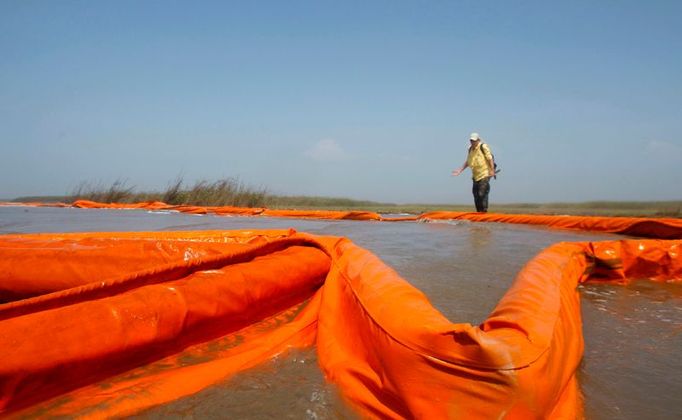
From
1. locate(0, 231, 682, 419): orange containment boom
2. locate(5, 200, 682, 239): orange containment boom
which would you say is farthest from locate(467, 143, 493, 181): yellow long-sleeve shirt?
locate(0, 231, 682, 419): orange containment boom

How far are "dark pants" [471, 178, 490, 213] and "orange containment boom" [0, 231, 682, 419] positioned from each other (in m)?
6.04

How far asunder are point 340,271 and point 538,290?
71 centimetres

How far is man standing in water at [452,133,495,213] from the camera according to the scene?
7.78m

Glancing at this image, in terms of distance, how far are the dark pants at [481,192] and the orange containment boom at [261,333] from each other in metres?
6.04

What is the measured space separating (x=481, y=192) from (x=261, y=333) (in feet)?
22.8

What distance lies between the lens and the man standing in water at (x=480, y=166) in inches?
306

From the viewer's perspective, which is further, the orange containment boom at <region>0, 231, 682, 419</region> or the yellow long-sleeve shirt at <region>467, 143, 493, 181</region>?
the yellow long-sleeve shirt at <region>467, 143, 493, 181</region>

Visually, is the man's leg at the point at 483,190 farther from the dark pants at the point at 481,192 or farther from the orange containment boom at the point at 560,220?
the orange containment boom at the point at 560,220

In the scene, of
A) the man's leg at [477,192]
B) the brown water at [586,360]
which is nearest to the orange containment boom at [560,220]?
the man's leg at [477,192]

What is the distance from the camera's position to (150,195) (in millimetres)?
16781

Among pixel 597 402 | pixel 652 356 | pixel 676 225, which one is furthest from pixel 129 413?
pixel 676 225

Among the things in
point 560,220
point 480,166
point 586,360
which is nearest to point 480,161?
point 480,166

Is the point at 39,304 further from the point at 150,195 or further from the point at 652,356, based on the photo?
the point at 150,195

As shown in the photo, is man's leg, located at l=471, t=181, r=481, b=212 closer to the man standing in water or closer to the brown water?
the man standing in water
